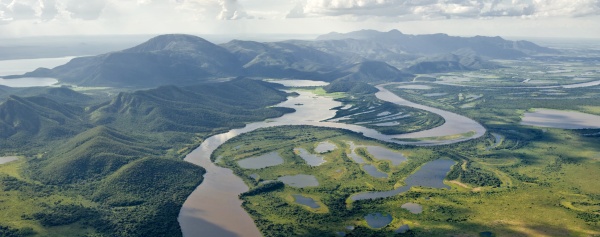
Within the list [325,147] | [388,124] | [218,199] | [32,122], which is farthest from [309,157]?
[32,122]

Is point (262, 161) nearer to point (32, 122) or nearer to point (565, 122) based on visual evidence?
point (32, 122)

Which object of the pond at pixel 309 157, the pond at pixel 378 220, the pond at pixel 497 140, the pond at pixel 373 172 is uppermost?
the pond at pixel 309 157

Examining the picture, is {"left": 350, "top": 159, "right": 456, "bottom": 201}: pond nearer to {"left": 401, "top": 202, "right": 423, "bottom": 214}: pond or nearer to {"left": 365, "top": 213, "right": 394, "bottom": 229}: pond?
{"left": 401, "top": 202, "right": 423, "bottom": 214}: pond

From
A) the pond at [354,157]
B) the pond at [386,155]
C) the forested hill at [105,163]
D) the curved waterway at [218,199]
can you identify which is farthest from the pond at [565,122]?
the forested hill at [105,163]

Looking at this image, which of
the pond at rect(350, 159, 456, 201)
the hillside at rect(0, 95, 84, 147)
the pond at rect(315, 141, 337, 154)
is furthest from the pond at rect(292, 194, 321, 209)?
the hillside at rect(0, 95, 84, 147)

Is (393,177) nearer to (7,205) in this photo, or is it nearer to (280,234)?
(280,234)

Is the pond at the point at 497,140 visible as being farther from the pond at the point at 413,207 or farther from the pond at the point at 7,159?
the pond at the point at 7,159

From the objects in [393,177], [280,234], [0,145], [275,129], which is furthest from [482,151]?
[0,145]
